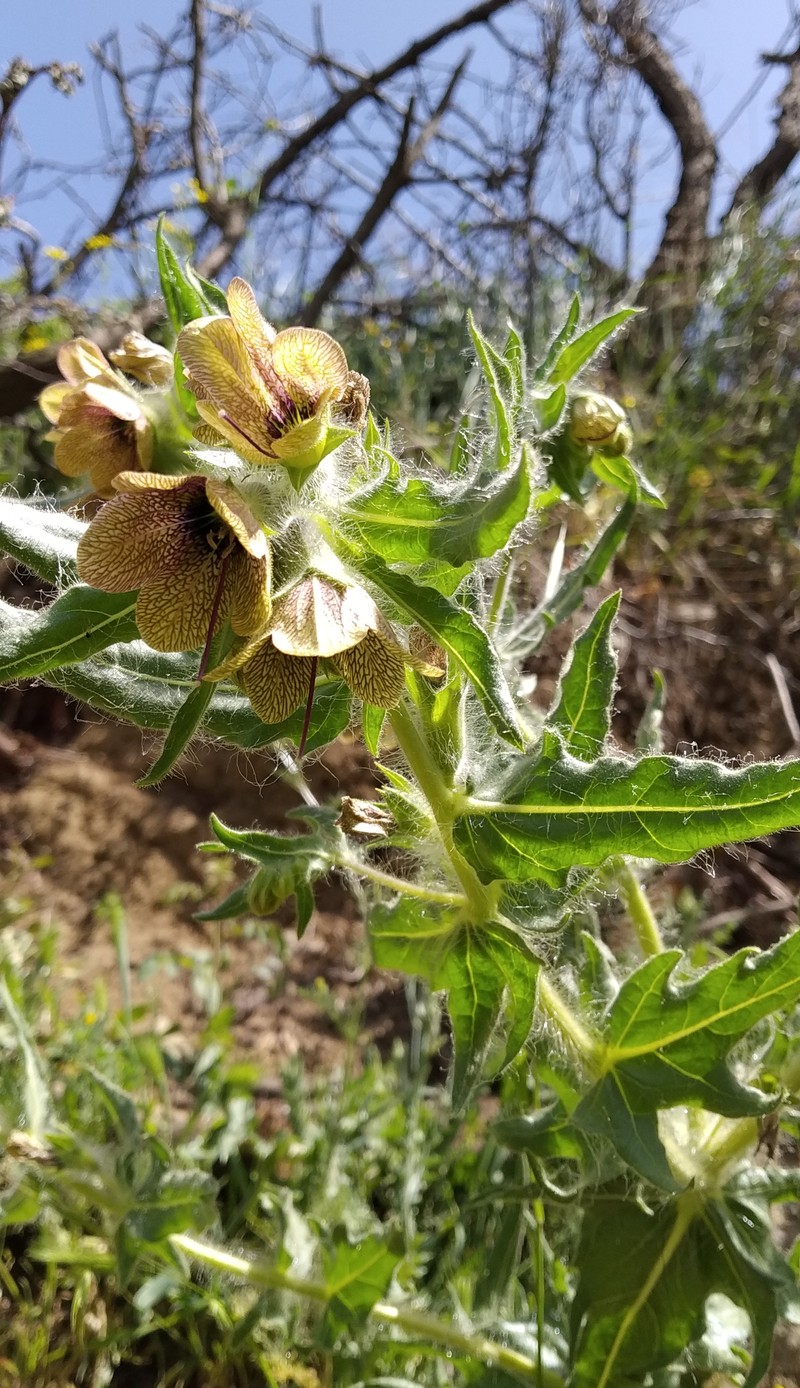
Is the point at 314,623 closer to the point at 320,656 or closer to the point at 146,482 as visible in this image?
the point at 320,656

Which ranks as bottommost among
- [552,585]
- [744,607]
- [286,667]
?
[286,667]

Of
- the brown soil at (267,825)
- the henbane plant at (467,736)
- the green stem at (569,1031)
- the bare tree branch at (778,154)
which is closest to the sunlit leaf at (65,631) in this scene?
the henbane plant at (467,736)

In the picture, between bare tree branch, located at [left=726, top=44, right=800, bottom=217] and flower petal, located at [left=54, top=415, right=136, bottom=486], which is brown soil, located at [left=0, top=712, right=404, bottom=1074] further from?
bare tree branch, located at [left=726, top=44, right=800, bottom=217]

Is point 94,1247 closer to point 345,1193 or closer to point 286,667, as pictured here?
point 345,1193

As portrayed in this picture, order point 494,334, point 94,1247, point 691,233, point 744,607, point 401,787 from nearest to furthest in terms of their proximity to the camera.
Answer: point 401,787 → point 94,1247 → point 744,607 → point 494,334 → point 691,233

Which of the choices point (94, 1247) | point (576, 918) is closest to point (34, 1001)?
point (94, 1247)

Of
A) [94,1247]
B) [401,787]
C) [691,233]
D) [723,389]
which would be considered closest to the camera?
[401,787]
